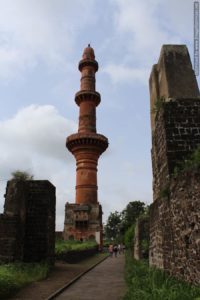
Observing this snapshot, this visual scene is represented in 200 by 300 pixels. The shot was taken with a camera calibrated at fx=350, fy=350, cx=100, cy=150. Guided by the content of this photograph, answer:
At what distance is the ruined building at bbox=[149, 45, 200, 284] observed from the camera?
628 cm

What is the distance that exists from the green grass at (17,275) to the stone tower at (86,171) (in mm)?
23242

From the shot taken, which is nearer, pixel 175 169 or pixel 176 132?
pixel 175 169

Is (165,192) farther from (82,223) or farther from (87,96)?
(87,96)

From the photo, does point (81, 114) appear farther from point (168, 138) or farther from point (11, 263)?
point (168, 138)

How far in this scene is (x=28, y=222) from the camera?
13.8 metres

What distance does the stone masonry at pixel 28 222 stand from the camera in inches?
472

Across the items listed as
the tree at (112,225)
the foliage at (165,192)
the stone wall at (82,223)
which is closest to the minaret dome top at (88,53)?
the stone wall at (82,223)

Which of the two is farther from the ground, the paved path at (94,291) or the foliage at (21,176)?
the foliage at (21,176)

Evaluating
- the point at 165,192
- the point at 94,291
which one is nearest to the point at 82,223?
the point at 94,291

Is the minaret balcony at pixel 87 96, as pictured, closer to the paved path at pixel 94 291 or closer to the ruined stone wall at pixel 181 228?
the paved path at pixel 94 291

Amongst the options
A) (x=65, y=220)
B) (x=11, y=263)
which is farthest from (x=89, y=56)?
(x=11, y=263)

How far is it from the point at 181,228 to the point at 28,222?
27.5 feet

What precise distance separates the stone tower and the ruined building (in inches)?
972

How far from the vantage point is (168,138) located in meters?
8.58
